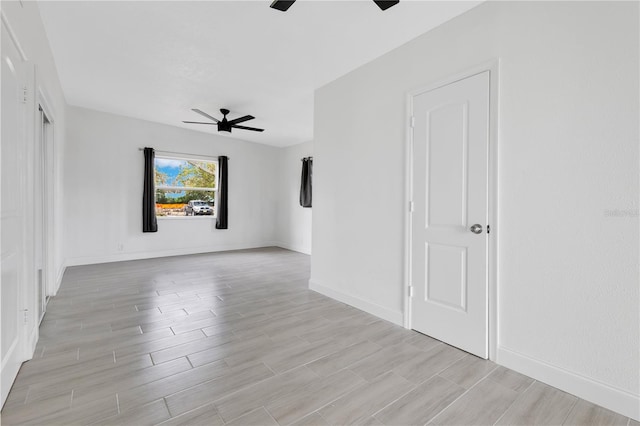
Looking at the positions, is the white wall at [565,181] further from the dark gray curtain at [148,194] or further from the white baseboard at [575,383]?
the dark gray curtain at [148,194]

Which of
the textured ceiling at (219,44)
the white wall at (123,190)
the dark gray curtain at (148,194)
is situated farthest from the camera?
the dark gray curtain at (148,194)

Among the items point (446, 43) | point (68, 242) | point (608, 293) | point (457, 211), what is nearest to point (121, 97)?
point (68, 242)

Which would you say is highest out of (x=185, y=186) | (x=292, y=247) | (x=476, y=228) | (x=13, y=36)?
(x=13, y=36)

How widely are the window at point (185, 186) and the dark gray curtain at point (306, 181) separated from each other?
6.50ft

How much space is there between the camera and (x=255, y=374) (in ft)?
6.84

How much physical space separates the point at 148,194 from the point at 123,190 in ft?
1.40

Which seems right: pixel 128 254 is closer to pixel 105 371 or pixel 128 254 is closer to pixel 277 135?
pixel 277 135

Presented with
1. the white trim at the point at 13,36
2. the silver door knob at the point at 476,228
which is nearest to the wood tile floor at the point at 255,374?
the silver door knob at the point at 476,228

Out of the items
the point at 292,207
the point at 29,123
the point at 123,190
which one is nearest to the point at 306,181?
the point at 292,207

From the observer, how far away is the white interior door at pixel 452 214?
2348 mm

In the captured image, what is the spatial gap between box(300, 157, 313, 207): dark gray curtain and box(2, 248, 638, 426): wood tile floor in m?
3.72

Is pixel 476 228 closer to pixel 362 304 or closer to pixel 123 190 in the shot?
pixel 362 304

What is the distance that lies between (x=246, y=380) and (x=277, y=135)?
5.53m

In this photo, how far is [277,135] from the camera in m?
6.78
